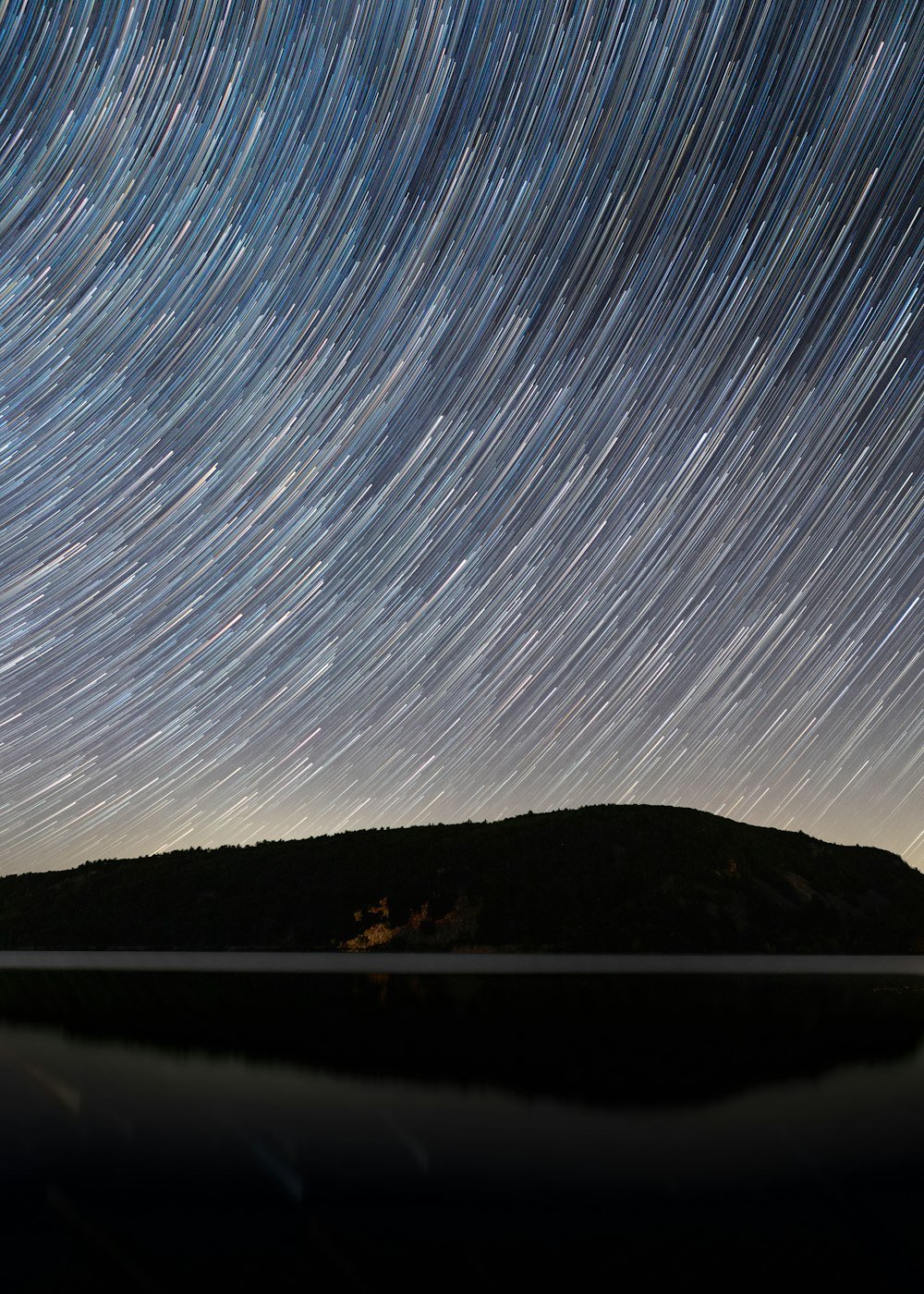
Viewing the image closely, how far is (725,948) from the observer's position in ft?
417

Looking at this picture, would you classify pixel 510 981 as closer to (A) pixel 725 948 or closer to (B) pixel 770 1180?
(B) pixel 770 1180

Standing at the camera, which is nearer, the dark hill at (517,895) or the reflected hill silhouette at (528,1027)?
the reflected hill silhouette at (528,1027)

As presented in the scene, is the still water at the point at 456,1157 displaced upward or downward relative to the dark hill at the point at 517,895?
downward

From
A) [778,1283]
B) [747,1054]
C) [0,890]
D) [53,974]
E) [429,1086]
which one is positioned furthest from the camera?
[0,890]

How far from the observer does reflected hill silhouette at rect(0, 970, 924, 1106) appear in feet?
54.2

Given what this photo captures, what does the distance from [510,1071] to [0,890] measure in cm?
17671

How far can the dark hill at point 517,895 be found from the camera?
135000 millimetres

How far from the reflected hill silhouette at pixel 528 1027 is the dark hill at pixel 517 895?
89983 millimetres

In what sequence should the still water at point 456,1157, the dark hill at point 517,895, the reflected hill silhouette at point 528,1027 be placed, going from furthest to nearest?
the dark hill at point 517,895
the reflected hill silhouette at point 528,1027
the still water at point 456,1157

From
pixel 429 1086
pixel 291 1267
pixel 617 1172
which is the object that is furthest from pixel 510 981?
pixel 291 1267

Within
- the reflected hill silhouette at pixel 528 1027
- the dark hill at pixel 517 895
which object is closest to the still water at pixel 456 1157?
the reflected hill silhouette at pixel 528 1027

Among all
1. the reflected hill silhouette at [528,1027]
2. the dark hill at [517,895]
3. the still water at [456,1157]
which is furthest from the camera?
the dark hill at [517,895]

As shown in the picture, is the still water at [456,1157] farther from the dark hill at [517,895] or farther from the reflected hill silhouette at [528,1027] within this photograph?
the dark hill at [517,895]

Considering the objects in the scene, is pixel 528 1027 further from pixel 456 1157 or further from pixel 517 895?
pixel 517 895
